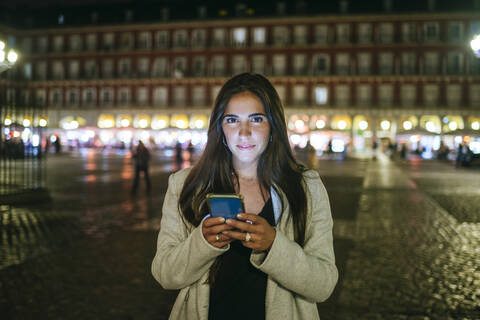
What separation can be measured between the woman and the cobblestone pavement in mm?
2411

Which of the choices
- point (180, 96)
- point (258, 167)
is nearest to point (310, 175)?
point (258, 167)

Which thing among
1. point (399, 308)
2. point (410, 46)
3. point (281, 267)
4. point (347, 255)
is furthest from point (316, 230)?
point (410, 46)

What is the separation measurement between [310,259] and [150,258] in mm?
4347

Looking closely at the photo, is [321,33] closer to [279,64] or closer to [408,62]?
[279,64]

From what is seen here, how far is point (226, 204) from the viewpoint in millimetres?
1341

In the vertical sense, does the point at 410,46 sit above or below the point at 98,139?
above

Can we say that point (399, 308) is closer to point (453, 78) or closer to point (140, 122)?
point (453, 78)

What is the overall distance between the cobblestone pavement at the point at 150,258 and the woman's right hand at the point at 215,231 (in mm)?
2674

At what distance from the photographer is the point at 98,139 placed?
46.2 m

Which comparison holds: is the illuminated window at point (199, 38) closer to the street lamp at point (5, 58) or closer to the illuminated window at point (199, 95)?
the illuminated window at point (199, 95)

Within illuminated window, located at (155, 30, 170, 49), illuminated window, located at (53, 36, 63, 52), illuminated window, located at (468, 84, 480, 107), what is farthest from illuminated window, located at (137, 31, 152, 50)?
illuminated window, located at (468, 84, 480, 107)

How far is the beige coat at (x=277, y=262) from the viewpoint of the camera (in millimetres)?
1467

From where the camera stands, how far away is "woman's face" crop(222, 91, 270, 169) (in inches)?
66.9

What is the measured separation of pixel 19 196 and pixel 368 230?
7096 millimetres
